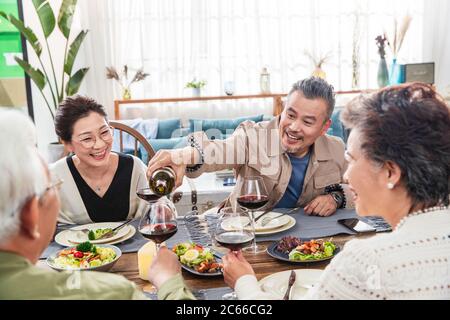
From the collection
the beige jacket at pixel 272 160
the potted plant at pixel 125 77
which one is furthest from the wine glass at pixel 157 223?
the potted plant at pixel 125 77

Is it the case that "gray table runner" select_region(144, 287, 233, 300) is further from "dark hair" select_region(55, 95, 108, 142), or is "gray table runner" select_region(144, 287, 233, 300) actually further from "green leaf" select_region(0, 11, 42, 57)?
"green leaf" select_region(0, 11, 42, 57)

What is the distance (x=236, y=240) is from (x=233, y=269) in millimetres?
117

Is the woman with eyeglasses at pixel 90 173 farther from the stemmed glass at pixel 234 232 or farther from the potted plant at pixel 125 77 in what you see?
the potted plant at pixel 125 77

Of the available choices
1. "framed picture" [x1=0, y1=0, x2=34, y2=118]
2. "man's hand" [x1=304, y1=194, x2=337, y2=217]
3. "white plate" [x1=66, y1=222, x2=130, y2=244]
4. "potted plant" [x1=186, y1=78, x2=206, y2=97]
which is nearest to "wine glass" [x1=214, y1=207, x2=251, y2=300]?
"white plate" [x1=66, y1=222, x2=130, y2=244]

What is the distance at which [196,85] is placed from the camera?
4879mm

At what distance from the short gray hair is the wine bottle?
81cm

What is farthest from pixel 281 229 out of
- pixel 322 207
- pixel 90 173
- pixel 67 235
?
pixel 90 173

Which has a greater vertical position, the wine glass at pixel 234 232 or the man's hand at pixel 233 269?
the wine glass at pixel 234 232

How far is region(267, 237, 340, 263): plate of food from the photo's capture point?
1.45 metres

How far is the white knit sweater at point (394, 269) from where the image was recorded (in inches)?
35.9

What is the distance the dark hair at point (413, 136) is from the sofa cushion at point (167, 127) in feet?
12.3

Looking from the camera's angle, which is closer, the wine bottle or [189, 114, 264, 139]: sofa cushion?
the wine bottle

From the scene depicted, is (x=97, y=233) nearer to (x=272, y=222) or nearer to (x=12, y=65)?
(x=272, y=222)

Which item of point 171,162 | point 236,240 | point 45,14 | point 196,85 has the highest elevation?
point 45,14
